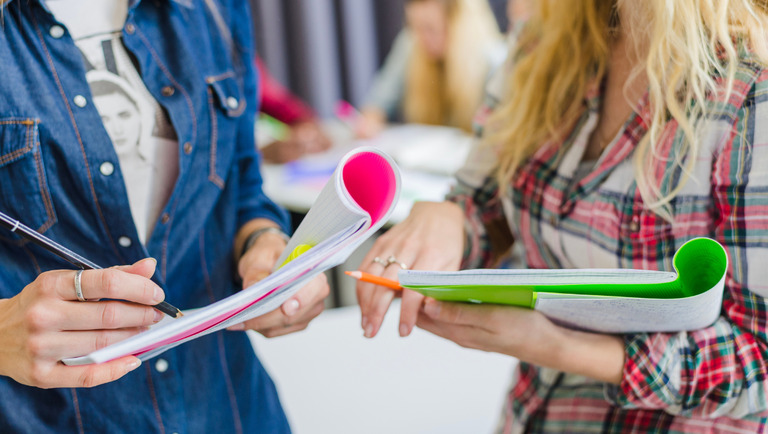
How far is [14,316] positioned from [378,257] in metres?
0.38

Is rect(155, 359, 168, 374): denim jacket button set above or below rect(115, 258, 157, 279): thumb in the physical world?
below

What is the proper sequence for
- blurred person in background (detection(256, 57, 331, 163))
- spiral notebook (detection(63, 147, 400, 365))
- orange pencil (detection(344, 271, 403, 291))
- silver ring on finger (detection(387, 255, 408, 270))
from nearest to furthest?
spiral notebook (detection(63, 147, 400, 365)), orange pencil (detection(344, 271, 403, 291)), silver ring on finger (detection(387, 255, 408, 270)), blurred person in background (detection(256, 57, 331, 163))

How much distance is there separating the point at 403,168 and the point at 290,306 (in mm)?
1667

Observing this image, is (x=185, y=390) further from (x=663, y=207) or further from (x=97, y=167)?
(x=663, y=207)

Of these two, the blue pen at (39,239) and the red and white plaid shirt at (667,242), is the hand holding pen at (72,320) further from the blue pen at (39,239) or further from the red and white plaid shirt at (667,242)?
the red and white plaid shirt at (667,242)

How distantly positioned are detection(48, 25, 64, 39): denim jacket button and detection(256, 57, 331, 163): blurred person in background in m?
1.87

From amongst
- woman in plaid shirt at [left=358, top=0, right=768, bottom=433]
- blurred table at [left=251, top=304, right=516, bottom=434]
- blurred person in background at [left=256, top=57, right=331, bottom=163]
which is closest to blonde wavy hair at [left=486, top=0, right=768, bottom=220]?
woman in plaid shirt at [left=358, top=0, right=768, bottom=433]

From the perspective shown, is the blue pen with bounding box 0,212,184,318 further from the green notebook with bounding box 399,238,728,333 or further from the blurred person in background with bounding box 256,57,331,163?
the blurred person in background with bounding box 256,57,331,163

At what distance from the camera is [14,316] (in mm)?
533

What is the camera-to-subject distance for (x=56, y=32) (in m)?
0.67

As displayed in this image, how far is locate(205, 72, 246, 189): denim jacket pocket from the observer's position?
80cm

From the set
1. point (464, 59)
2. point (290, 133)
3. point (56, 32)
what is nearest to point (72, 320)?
point (56, 32)

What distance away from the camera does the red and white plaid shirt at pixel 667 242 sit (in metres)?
0.65

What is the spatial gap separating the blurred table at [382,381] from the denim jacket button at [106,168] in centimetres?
63
